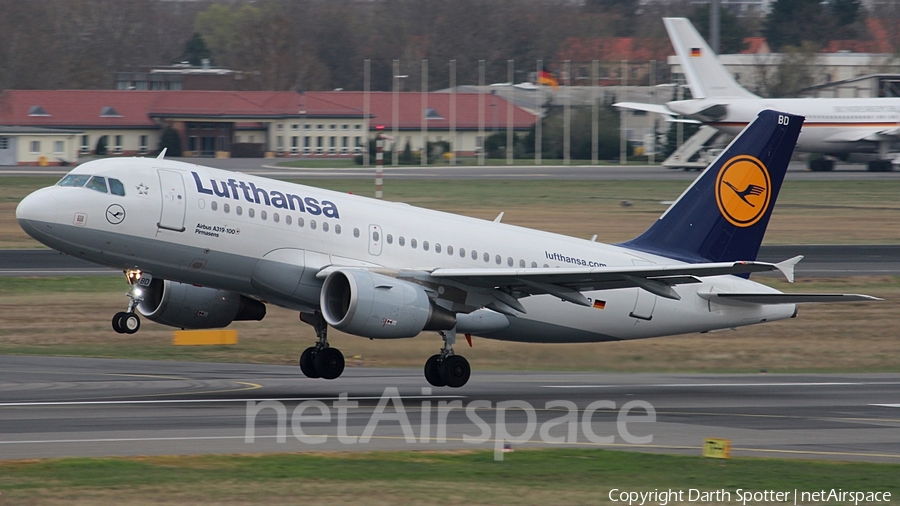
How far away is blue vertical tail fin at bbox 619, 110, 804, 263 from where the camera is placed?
29.4 m

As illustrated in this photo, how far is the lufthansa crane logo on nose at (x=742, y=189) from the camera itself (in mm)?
29359

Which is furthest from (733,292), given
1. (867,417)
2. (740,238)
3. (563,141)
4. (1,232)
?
(563,141)

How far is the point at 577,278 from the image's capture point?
24.8 meters

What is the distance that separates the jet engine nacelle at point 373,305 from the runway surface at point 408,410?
1642mm

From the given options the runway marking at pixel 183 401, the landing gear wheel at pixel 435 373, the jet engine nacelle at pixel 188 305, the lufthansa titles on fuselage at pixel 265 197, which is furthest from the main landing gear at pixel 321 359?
the lufthansa titles on fuselage at pixel 265 197

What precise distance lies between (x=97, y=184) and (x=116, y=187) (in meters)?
0.38

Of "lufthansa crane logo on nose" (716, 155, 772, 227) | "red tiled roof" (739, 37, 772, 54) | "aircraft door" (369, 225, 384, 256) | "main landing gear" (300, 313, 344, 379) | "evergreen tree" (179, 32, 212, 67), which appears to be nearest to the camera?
"aircraft door" (369, 225, 384, 256)

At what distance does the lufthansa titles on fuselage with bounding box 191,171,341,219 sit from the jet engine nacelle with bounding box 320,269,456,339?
6.42ft

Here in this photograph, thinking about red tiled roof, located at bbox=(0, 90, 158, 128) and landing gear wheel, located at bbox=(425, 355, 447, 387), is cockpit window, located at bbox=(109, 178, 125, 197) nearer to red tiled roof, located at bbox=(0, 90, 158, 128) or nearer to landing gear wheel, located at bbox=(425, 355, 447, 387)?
landing gear wheel, located at bbox=(425, 355, 447, 387)

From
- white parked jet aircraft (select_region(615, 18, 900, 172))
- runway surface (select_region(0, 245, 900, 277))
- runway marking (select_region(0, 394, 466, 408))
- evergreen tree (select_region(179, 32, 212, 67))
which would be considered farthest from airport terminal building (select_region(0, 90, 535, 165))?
runway marking (select_region(0, 394, 466, 408))

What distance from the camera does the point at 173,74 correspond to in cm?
14162

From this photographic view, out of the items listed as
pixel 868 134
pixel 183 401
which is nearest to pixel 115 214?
pixel 183 401

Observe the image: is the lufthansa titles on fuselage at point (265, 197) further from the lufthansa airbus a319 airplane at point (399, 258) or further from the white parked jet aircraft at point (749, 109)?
the white parked jet aircraft at point (749, 109)

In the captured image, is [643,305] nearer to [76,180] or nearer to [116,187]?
[116,187]
